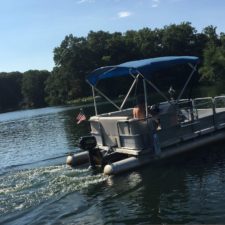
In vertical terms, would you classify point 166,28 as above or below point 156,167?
above

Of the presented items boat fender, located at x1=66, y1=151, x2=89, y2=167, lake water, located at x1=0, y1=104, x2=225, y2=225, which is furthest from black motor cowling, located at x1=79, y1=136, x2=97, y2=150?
boat fender, located at x1=66, y1=151, x2=89, y2=167

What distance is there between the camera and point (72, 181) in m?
17.1

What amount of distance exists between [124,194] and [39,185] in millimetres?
3776

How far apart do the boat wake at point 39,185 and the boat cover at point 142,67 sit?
4252mm

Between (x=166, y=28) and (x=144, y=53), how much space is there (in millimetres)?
13737

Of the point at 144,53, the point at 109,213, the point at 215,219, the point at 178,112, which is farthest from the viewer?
the point at 144,53

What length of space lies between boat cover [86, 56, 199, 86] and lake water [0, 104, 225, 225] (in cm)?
377

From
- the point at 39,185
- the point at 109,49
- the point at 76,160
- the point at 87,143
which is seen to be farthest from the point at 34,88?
the point at 39,185

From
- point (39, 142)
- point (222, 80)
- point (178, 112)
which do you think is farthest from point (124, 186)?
point (222, 80)

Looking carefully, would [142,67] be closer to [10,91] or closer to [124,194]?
[124,194]

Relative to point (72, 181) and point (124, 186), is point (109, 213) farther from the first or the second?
point (72, 181)

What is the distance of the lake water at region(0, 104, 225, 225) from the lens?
1273 centimetres

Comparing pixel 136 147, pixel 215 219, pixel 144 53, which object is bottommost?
pixel 215 219

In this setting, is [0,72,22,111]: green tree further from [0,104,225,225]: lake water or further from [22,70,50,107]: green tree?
[0,104,225,225]: lake water
